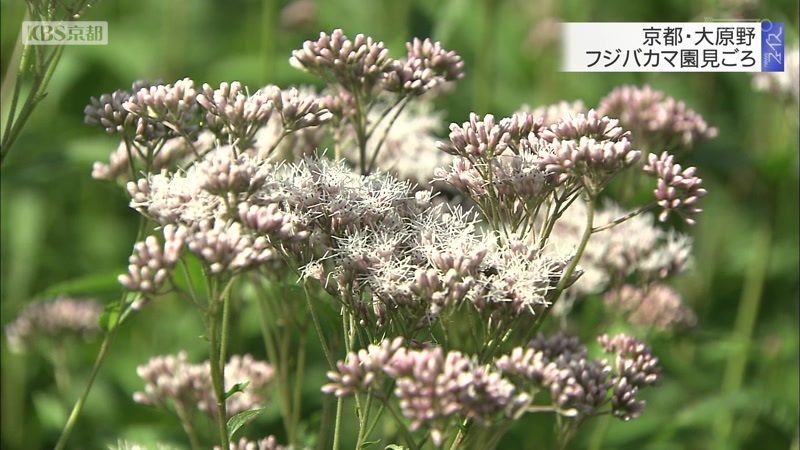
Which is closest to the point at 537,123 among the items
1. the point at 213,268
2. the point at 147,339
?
the point at 213,268

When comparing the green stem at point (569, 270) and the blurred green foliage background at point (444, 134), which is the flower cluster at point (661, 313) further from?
the green stem at point (569, 270)

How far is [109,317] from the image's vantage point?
330cm

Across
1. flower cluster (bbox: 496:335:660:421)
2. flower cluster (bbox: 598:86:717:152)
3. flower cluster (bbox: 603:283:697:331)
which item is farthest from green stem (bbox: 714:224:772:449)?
flower cluster (bbox: 496:335:660:421)

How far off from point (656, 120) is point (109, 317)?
2.30 metres

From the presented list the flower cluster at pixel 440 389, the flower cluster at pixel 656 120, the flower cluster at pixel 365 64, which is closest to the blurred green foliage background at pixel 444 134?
the flower cluster at pixel 656 120

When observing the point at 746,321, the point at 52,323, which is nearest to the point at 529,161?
the point at 52,323

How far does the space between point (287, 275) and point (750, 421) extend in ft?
8.82

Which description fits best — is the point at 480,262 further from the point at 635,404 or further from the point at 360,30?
the point at 360,30

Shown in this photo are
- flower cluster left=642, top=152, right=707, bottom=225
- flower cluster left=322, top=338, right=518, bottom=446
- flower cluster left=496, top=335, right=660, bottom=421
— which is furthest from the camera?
flower cluster left=642, top=152, right=707, bottom=225

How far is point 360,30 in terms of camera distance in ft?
24.0

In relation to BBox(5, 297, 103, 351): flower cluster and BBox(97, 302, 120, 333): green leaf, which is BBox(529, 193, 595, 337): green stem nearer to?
BBox(97, 302, 120, 333): green leaf
